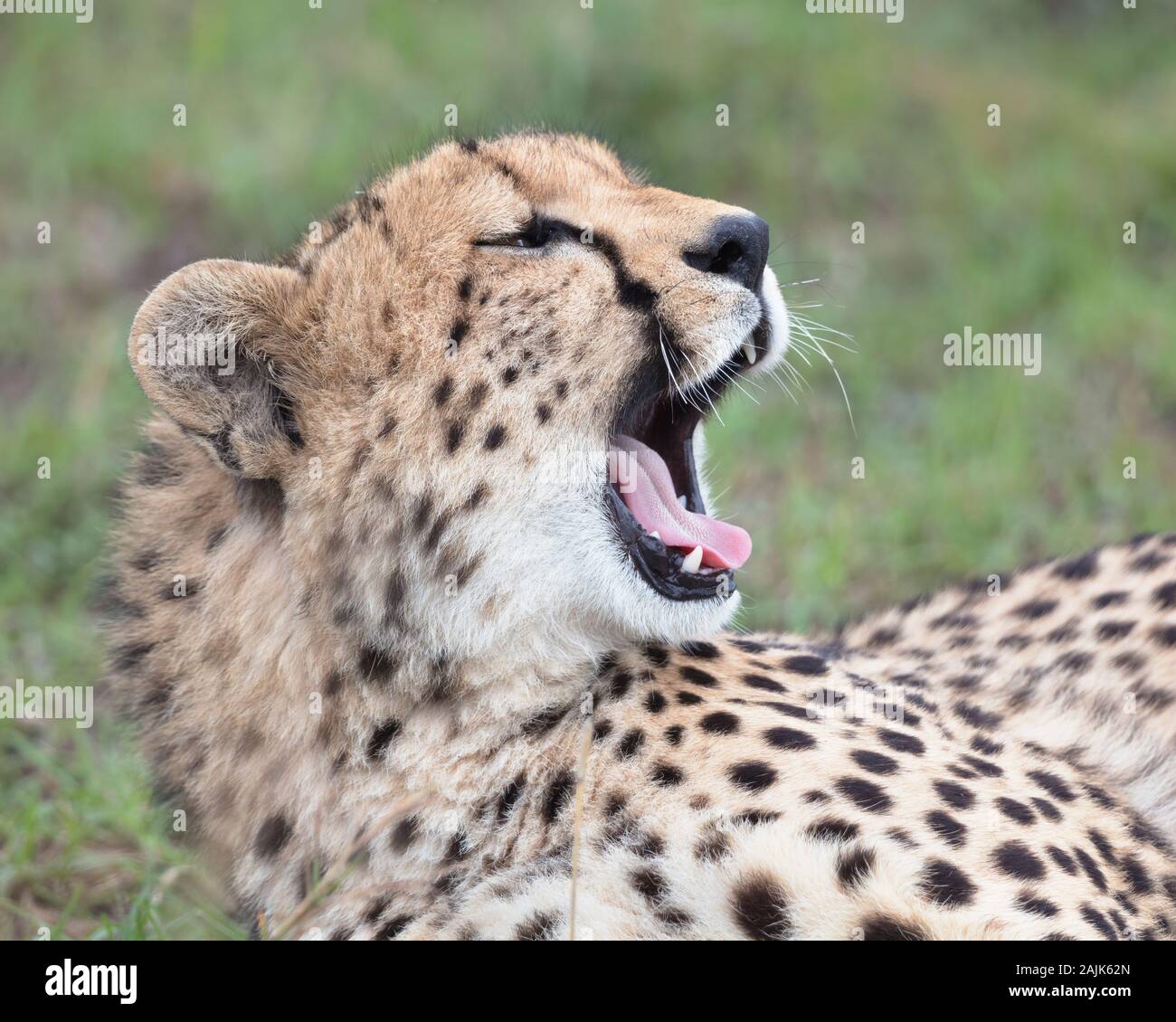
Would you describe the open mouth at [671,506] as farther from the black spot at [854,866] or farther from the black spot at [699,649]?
Answer: the black spot at [854,866]

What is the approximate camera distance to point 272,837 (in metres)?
2.34

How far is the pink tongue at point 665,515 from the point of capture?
94.5 inches

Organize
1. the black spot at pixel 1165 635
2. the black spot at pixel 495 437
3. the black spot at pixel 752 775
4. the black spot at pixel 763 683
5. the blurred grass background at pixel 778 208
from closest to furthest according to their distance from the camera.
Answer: the black spot at pixel 752 775
the black spot at pixel 495 437
the black spot at pixel 763 683
the black spot at pixel 1165 635
the blurred grass background at pixel 778 208

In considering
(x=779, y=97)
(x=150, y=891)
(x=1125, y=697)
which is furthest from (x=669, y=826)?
(x=779, y=97)

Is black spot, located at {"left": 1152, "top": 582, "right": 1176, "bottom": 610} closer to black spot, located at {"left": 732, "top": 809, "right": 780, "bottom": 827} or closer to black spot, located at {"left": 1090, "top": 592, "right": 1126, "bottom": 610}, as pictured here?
black spot, located at {"left": 1090, "top": 592, "right": 1126, "bottom": 610}

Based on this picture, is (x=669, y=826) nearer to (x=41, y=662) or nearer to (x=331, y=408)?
(x=331, y=408)

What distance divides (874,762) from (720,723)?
236 mm

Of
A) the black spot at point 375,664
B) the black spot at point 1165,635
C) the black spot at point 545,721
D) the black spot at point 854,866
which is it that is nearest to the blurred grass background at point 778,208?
the black spot at point 1165,635

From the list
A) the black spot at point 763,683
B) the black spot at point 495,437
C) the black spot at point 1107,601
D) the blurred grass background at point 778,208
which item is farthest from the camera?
the blurred grass background at point 778,208

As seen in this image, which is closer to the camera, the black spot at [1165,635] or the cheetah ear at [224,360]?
the cheetah ear at [224,360]

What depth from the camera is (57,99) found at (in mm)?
6188

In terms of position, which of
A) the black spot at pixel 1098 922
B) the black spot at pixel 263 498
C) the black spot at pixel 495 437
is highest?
the black spot at pixel 495 437

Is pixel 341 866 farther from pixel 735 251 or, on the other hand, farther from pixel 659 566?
pixel 735 251

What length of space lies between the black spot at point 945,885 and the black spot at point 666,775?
0.37 m
